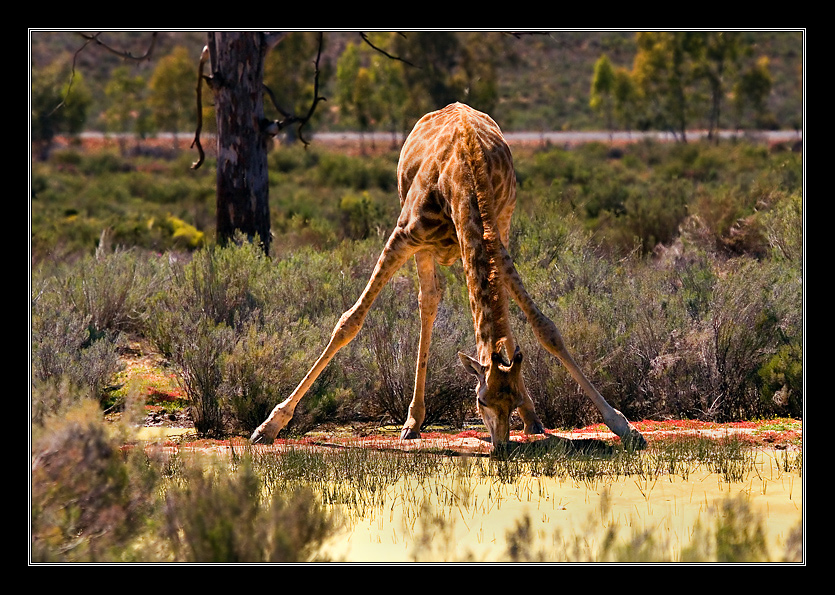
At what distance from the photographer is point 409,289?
13.3 metres

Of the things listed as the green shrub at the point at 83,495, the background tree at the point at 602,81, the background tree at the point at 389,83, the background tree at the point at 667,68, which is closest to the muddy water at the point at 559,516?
the green shrub at the point at 83,495

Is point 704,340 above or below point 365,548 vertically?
above

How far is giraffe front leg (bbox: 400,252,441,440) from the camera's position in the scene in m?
9.86

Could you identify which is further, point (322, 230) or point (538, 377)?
point (322, 230)

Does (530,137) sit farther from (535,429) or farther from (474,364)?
(474,364)

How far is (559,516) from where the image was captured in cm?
674

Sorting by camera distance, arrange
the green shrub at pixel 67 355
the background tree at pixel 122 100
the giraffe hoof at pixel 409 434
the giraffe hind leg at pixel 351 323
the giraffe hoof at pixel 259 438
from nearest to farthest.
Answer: the giraffe hind leg at pixel 351 323
the giraffe hoof at pixel 259 438
the giraffe hoof at pixel 409 434
the green shrub at pixel 67 355
the background tree at pixel 122 100

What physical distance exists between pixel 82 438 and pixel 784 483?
4891 millimetres

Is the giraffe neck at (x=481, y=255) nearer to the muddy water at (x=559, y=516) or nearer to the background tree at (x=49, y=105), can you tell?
the muddy water at (x=559, y=516)

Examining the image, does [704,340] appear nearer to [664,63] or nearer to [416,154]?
[416,154]

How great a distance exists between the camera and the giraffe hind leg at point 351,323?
915 centimetres

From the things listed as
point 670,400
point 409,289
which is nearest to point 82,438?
point 670,400

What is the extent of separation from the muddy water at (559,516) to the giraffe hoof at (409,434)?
1912 millimetres

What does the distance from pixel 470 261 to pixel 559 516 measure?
2131 millimetres
